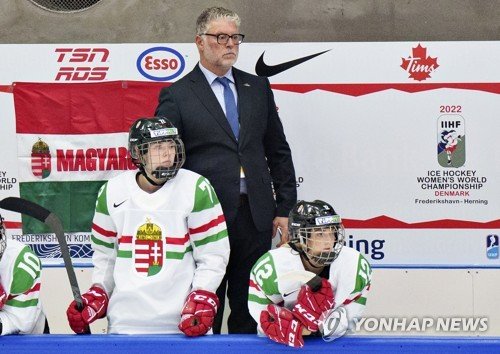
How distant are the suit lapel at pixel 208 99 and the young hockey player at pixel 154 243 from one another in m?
0.60

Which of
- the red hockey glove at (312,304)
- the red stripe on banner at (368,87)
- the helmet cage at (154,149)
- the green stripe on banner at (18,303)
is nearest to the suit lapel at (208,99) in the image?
the helmet cage at (154,149)

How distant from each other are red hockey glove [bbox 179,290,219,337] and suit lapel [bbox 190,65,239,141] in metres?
0.98

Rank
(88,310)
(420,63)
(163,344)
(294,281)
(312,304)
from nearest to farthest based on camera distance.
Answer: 1. (163,344)
2. (312,304)
3. (294,281)
4. (88,310)
5. (420,63)

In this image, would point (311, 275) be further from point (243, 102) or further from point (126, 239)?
point (243, 102)

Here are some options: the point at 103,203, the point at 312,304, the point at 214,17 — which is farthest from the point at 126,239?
the point at 214,17

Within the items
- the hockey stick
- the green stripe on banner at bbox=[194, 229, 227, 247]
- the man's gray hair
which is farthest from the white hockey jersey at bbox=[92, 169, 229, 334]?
the man's gray hair

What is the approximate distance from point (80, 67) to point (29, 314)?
1897 mm

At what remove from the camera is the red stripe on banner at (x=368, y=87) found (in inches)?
206

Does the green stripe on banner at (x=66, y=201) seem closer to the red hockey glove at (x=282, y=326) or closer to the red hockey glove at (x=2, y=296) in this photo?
the red hockey glove at (x=2, y=296)

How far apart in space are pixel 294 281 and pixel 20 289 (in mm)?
996

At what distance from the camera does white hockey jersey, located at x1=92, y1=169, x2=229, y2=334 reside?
12.7 ft

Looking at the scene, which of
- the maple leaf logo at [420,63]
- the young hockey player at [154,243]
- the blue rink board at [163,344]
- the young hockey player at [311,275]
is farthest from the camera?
the maple leaf logo at [420,63]

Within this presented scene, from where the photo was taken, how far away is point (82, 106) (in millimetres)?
5305

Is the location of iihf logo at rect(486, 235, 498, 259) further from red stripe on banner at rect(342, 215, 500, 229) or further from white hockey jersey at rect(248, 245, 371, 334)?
white hockey jersey at rect(248, 245, 371, 334)
